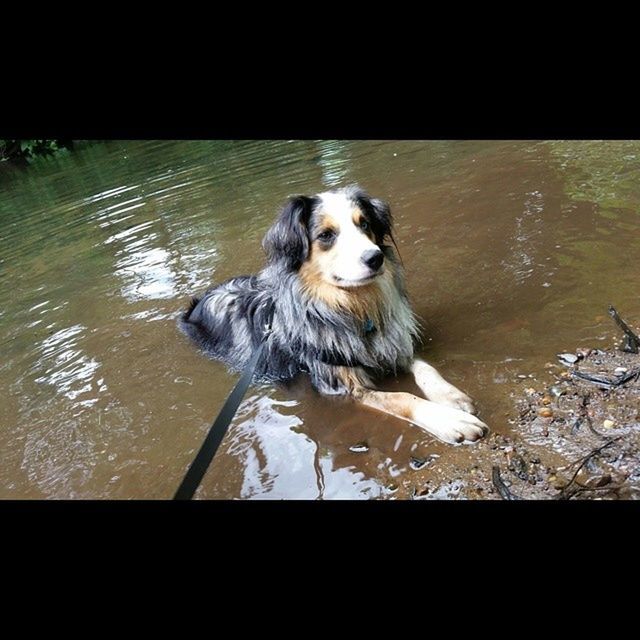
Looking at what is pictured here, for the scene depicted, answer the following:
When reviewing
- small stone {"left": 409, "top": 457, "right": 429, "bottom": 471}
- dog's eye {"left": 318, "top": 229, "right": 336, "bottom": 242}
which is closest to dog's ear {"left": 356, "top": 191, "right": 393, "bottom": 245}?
dog's eye {"left": 318, "top": 229, "right": 336, "bottom": 242}

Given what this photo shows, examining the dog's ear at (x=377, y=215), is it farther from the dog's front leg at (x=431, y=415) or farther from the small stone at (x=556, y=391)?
the small stone at (x=556, y=391)

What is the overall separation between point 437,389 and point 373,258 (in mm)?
889

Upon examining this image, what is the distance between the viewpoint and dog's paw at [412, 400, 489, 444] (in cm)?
293

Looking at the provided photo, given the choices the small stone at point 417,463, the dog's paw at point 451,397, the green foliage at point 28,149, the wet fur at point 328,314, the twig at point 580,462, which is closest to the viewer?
the twig at point 580,462

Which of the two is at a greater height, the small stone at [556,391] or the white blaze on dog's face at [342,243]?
the white blaze on dog's face at [342,243]

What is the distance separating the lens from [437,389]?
3.35 metres

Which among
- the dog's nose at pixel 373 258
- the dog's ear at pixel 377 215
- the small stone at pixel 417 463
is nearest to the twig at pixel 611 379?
the small stone at pixel 417 463

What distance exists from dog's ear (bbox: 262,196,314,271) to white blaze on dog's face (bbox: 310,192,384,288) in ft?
0.17

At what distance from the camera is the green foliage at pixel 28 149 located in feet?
70.9

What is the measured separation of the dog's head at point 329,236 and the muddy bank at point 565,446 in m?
1.20

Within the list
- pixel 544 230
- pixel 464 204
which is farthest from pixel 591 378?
pixel 464 204

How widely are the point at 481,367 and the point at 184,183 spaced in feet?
27.6

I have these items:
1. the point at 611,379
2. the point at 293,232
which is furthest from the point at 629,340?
the point at 293,232

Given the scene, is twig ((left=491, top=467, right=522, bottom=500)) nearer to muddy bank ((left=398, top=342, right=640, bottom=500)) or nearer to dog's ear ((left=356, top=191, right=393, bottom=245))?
muddy bank ((left=398, top=342, right=640, bottom=500))
